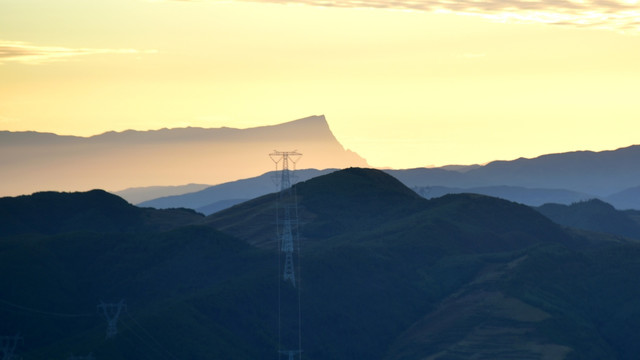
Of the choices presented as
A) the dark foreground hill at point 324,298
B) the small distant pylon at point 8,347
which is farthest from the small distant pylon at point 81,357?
the small distant pylon at point 8,347

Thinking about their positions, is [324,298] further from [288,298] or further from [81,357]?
[81,357]

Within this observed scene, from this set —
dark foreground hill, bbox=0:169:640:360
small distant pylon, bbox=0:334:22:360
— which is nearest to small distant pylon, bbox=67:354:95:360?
dark foreground hill, bbox=0:169:640:360

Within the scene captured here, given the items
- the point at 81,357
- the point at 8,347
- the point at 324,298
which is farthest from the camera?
the point at 324,298

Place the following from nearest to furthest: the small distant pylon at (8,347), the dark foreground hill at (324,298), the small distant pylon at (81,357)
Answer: the small distant pylon at (81,357), the small distant pylon at (8,347), the dark foreground hill at (324,298)

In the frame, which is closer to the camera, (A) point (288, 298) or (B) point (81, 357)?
(B) point (81, 357)

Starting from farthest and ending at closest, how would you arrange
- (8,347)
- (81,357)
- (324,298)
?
(324,298), (8,347), (81,357)

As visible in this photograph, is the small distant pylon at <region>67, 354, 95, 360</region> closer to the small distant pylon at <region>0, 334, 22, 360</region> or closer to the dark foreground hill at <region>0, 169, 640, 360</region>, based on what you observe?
the dark foreground hill at <region>0, 169, 640, 360</region>

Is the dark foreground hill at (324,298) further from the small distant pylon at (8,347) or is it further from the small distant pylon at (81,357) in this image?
the small distant pylon at (8,347)

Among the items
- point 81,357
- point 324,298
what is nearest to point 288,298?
point 324,298

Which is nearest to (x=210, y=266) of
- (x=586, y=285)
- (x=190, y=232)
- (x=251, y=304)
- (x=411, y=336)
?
(x=190, y=232)

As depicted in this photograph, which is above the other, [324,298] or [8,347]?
[324,298]
